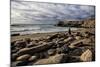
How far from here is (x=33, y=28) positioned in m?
2.45

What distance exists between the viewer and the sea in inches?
93.7

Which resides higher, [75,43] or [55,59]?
[75,43]

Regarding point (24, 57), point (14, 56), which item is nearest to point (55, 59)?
point (24, 57)

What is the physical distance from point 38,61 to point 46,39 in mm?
306

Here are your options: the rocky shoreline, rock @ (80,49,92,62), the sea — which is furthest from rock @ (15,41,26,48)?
rock @ (80,49,92,62)

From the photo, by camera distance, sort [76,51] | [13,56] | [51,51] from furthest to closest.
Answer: [76,51] < [51,51] < [13,56]

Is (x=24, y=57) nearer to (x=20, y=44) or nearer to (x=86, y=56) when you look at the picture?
(x=20, y=44)

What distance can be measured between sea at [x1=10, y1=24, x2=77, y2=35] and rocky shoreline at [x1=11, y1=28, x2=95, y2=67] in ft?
0.22

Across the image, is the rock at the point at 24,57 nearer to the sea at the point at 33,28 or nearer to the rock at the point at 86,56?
the sea at the point at 33,28

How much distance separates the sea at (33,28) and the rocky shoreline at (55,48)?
67 millimetres

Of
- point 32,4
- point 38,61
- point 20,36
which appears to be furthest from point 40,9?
point 38,61

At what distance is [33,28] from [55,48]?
0.40m

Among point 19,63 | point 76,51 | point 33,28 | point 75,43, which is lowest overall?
point 19,63
